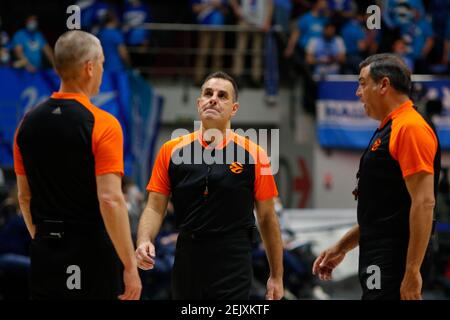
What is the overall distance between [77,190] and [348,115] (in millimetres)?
11655

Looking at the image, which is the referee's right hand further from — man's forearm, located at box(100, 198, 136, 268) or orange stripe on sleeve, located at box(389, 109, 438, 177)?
orange stripe on sleeve, located at box(389, 109, 438, 177)

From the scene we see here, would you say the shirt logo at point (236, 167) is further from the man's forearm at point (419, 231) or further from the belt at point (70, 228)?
the man's forearm at point (419, 231)

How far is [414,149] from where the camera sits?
211 inches

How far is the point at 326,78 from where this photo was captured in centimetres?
1659

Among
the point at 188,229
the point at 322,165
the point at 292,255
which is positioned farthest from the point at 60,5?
the point at 188,229

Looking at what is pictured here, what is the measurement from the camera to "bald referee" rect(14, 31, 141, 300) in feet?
16.8

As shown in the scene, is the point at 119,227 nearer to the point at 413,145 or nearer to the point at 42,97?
the point at 413,145

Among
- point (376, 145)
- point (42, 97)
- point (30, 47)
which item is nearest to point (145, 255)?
point (376, 145)

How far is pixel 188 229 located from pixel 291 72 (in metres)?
11.9

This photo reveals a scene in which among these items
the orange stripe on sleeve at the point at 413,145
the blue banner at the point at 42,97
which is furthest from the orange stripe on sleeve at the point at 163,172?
the blue banner at the point at 42,97

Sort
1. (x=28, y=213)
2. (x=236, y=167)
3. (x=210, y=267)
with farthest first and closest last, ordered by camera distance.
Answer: (x=236, y=167) < (x=210, y=267) < (x=28, y=213)

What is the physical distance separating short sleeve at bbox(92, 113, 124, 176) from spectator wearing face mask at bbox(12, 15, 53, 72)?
32.8 feet
